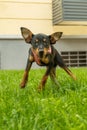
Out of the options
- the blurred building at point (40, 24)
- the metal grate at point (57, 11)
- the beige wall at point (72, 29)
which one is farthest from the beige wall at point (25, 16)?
the beige wall at point (72, 29)

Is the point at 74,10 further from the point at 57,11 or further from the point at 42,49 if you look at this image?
the point at 42,49

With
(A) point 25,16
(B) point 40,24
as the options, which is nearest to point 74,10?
(B) point 40,24

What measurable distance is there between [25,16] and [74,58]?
2813 mm

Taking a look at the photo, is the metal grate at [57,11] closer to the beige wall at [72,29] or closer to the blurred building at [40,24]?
the blurred building at [40,24]

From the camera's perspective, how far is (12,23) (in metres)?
17.1

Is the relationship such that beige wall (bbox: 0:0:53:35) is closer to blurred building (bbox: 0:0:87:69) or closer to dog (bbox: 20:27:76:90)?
blurred building (bbox: 0:0:87:69)

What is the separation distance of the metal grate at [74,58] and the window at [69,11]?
1383 millimetres

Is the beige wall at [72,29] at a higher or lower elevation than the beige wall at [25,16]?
lower

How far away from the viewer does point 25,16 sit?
56.5 feet

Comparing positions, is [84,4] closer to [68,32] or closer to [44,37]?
[68,32]

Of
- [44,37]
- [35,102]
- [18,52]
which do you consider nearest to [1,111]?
[35,102]

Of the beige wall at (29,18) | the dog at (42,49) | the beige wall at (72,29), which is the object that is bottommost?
the beige wall at (72,29)

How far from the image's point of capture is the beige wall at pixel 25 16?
1698cm

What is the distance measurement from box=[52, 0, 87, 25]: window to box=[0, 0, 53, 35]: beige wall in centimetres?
37
